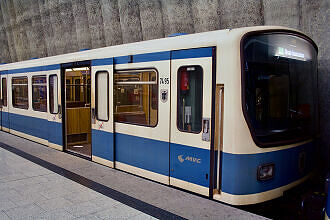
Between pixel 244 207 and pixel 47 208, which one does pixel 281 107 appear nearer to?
pixel 244 207

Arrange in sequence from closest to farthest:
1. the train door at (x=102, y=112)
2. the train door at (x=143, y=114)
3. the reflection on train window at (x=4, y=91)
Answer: the train door at (x=143, y=114)
the train door at (x=102, y=112)
the reflection on train window at (x=4, y=91)

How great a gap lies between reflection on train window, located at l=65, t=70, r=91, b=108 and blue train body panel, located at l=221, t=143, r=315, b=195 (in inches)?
232

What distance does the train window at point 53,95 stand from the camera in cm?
827

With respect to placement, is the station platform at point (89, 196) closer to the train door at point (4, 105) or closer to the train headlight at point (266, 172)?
the train headlight at point (266, 172)

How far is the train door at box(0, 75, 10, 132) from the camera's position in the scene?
11.5 meters

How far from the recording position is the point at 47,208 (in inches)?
173

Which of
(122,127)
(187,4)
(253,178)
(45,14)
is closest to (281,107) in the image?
(253,178)

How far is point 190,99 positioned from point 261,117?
1.08 meters

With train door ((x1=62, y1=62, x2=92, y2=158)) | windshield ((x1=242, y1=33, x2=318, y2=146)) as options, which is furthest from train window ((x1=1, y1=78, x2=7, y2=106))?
windshield ((x1=242, y1=33, x2=318, y2=146))

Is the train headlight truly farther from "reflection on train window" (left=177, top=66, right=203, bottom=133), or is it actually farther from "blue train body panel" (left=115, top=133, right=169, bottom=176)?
"blue train body panel" (left=115, top=133, right=169, bottom=176)

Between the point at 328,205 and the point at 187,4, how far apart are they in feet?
24.4

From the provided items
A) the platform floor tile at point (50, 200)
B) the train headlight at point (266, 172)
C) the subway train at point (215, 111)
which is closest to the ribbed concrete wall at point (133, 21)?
the subway train at point (215, 111)

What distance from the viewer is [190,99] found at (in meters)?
4.73

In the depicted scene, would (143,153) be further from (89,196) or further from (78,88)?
(78,88)
